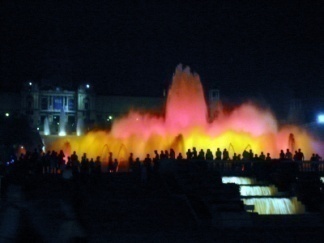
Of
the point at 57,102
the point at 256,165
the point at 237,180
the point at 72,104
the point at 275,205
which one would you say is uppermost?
the point at 57,102

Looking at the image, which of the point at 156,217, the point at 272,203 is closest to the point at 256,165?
the point at 272,203

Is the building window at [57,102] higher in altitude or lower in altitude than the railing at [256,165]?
higher

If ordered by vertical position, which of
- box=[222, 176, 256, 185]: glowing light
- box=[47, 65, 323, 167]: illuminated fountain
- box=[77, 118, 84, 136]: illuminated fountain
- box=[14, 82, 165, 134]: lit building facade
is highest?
box=[14, 82, 165, 134]: lit building facade

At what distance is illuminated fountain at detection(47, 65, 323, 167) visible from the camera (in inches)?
1906

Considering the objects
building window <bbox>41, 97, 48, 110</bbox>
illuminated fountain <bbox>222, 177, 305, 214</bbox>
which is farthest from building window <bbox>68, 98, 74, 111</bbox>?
illuminated fountain <bbox>222, 177, 305, 214</bbox>

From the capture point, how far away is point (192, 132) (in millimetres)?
50875

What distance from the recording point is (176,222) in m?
21.8

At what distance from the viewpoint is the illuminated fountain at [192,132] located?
48.4 m

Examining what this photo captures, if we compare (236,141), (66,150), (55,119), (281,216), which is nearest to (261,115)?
(236,141)

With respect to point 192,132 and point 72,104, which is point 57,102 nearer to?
point 72,104

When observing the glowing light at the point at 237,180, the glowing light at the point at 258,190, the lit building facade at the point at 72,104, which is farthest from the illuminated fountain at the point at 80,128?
the glowing light at the point at 258,190

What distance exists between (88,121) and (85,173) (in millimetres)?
88527

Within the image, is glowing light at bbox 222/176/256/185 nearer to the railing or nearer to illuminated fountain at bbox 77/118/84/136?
the railing

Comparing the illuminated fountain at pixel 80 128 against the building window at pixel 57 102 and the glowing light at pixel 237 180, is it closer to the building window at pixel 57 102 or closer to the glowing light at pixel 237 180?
the building window at pixel 57 102
